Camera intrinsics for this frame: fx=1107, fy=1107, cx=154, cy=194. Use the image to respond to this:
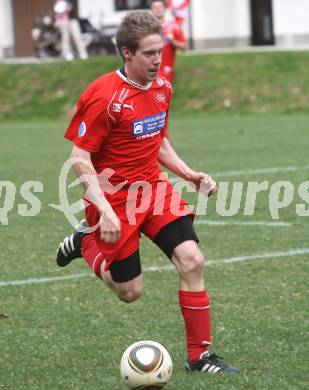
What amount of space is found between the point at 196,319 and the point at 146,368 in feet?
1.66

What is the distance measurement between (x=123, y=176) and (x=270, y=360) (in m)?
1.26

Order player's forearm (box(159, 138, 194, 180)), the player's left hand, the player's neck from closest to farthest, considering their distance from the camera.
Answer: the player's neck < the player's left hand < player's forearm (box(159, 138, 194, 180))

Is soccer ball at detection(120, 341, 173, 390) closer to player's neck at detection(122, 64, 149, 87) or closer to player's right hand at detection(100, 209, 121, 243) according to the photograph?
Answer: player's right hand at detection(100, 209, 121, 243)

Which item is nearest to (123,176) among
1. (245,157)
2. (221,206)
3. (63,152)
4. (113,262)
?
(113,262)

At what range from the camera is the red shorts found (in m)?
5.87

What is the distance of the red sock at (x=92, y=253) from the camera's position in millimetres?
6375

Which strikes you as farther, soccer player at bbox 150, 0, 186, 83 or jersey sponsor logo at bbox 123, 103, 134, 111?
soccer player at bbox 150, 0, 186, 83

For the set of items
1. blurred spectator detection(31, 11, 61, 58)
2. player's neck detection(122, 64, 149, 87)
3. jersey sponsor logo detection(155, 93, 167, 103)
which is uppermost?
player's neck detection(122, 64, 149, 87)

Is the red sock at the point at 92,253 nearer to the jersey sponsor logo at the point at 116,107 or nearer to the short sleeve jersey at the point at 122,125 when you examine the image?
the short sleeve jersey at the point at 122,125

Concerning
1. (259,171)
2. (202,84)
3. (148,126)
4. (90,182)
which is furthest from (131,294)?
(202,84)

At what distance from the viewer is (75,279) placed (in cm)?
822

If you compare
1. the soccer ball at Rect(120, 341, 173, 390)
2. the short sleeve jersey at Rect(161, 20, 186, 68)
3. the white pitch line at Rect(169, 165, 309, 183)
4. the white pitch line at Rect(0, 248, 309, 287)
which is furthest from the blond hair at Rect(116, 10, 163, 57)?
the short sleeve jersey at Rect(161, 20, 186, 68)

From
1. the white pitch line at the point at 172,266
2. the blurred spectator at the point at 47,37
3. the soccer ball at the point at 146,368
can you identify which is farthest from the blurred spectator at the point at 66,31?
the soccer ball at the point at 146,368

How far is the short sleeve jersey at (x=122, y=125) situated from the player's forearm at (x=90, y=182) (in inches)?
3.7
